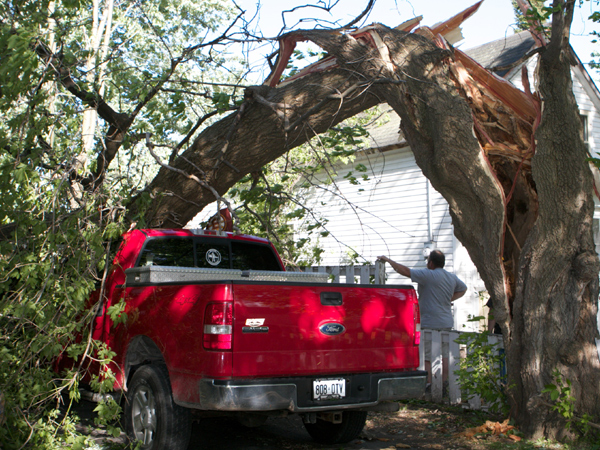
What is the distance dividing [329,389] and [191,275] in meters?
1.88

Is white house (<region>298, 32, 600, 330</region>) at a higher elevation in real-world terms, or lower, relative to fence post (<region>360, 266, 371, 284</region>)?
higher

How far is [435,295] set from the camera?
793cm

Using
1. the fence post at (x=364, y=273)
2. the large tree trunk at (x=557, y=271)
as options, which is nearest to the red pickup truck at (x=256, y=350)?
the large tree trunk at (x=557, y=271)

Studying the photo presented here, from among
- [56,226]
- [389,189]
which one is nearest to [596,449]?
[56,226]

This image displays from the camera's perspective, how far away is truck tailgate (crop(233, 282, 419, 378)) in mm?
4207

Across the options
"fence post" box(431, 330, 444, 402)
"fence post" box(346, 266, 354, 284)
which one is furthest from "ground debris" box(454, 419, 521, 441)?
"fence post" box(346, 266, 354, 284)

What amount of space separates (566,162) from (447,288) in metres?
2.76

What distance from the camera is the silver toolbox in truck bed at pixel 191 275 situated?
5.12 m

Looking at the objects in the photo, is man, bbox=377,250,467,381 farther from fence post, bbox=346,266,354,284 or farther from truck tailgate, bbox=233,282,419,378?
truck tailgate, bbox=233,282,419,378

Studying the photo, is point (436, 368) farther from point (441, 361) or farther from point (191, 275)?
point (191, 275)

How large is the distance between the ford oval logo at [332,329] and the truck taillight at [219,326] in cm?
78

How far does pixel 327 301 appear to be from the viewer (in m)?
4.60

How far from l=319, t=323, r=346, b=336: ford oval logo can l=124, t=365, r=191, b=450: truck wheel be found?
47.4 inches

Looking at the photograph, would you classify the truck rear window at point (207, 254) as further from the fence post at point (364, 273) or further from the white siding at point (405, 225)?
the white siding at point (405, 225)
